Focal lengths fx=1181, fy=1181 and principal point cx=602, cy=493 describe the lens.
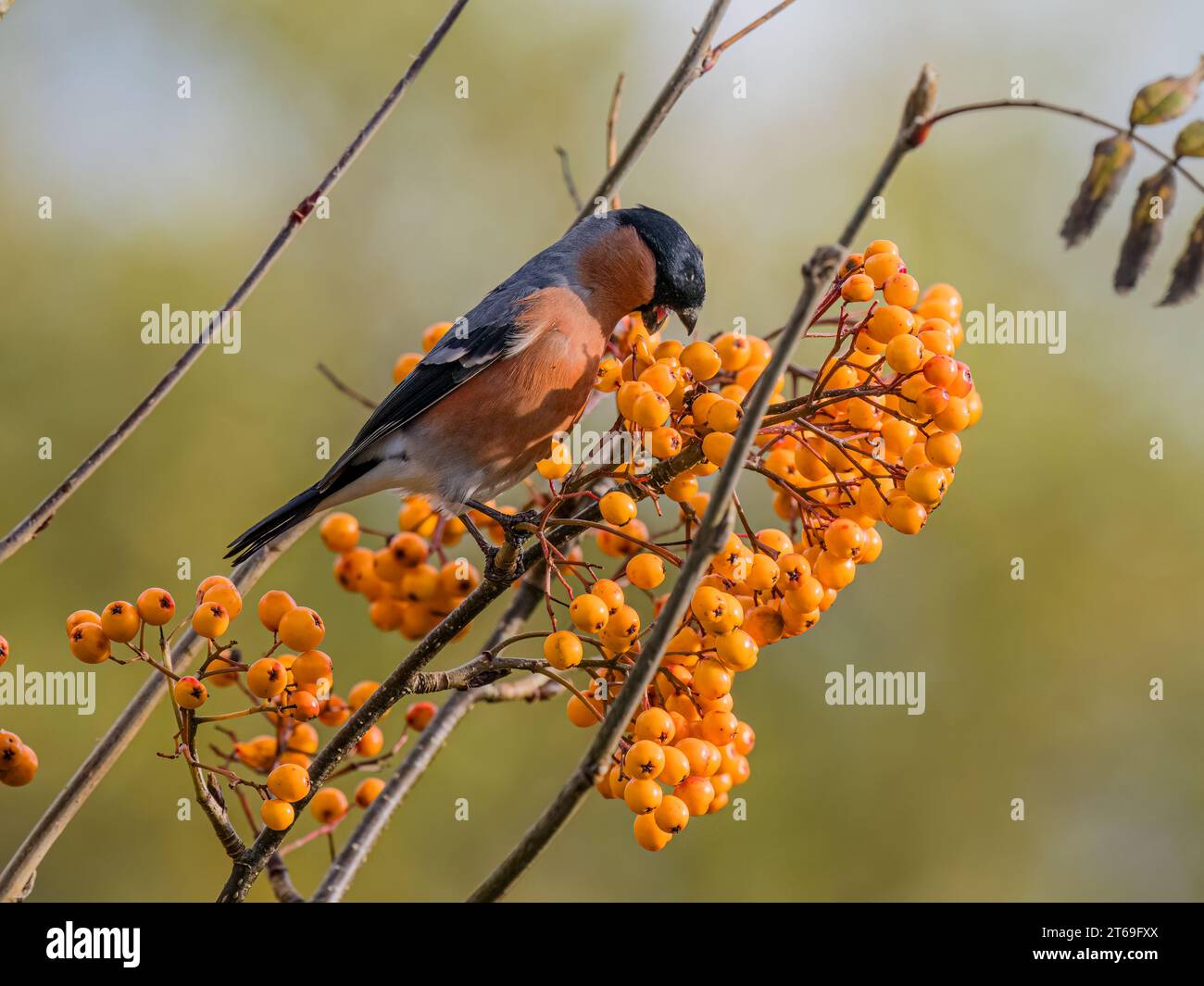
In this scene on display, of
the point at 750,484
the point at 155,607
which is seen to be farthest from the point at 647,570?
the point at 750,484

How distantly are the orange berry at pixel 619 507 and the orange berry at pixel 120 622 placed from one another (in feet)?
2.20

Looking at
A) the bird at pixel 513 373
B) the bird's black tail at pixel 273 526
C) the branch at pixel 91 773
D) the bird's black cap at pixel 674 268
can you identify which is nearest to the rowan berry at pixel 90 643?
the branch at pixel 91 773

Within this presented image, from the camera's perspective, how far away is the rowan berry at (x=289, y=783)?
5.19 ft

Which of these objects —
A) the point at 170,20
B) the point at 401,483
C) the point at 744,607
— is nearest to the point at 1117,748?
the point at 401,483

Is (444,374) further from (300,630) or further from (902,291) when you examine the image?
(902,291)

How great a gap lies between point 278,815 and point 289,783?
0.14 feet

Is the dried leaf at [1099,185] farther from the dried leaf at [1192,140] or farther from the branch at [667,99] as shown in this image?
the branch at [667,99]

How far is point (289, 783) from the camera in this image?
1.58m

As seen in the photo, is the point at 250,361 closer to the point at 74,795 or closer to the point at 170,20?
the point at 170,20

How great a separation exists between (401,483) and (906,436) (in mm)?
1567

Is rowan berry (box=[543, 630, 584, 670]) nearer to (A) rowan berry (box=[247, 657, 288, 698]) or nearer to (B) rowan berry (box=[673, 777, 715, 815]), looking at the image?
(B) rowan berry (box=[673, 777, 715, 815])

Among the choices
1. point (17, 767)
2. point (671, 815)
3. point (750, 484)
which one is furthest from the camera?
point (750, 484)

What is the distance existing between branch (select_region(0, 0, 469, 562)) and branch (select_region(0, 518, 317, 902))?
292 millimetres

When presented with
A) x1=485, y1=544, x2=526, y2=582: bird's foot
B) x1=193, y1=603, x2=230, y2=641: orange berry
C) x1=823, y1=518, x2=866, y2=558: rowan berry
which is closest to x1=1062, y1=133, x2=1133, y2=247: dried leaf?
x1=823, y1=518, x2=866, y2=558: rowan berry
